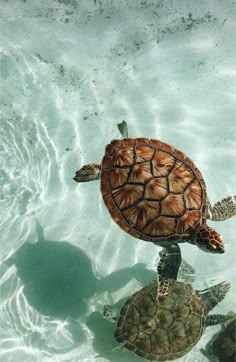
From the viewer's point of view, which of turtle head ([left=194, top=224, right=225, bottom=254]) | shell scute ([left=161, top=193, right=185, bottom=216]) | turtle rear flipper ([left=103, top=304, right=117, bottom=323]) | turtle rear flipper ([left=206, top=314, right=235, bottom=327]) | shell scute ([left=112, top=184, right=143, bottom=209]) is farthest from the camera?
turtle rear flipper ([left=103, top=304, right=117, bottom=323])

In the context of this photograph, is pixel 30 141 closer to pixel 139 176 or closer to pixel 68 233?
pixel 68 233

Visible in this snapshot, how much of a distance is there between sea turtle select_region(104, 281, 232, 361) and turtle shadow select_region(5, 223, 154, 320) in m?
0.54

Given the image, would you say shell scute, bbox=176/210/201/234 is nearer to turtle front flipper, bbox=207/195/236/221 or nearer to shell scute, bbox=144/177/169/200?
shell scute, bbox=144/177/169/200

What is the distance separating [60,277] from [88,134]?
2.18 m

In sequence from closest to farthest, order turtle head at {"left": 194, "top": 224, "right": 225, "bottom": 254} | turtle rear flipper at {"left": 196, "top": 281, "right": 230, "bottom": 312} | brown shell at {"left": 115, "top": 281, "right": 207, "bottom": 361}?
turtle head at {"left": 194, "top": 224, "right": 225, "bottom": 254}
brown shell at {"left": 115, "top": 281, "right": 207, "bottom": 361}
turtle rear flipper at {"left": 196, "top": 281, "right": 230, "bottom": 312}

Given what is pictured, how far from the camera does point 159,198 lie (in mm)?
5207

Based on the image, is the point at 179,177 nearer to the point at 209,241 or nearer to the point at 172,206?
the point at 172,206

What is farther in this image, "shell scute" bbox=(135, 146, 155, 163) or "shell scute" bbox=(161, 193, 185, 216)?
"shell scute" bbox=(135, 146, 155, 163)

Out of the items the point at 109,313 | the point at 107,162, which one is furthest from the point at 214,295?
the point at 107,162

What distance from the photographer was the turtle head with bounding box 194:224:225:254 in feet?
16.2

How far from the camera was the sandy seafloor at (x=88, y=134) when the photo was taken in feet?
19.0

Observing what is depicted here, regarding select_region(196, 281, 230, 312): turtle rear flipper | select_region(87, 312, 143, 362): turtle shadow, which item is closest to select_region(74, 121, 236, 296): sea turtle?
select_region(196, 281, 230, 312): turtle rear flipper

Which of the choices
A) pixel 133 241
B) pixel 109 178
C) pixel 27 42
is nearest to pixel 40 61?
pixel 27 42

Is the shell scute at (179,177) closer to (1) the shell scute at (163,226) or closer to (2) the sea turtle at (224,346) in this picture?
(1) the shell scute at (163,226)
